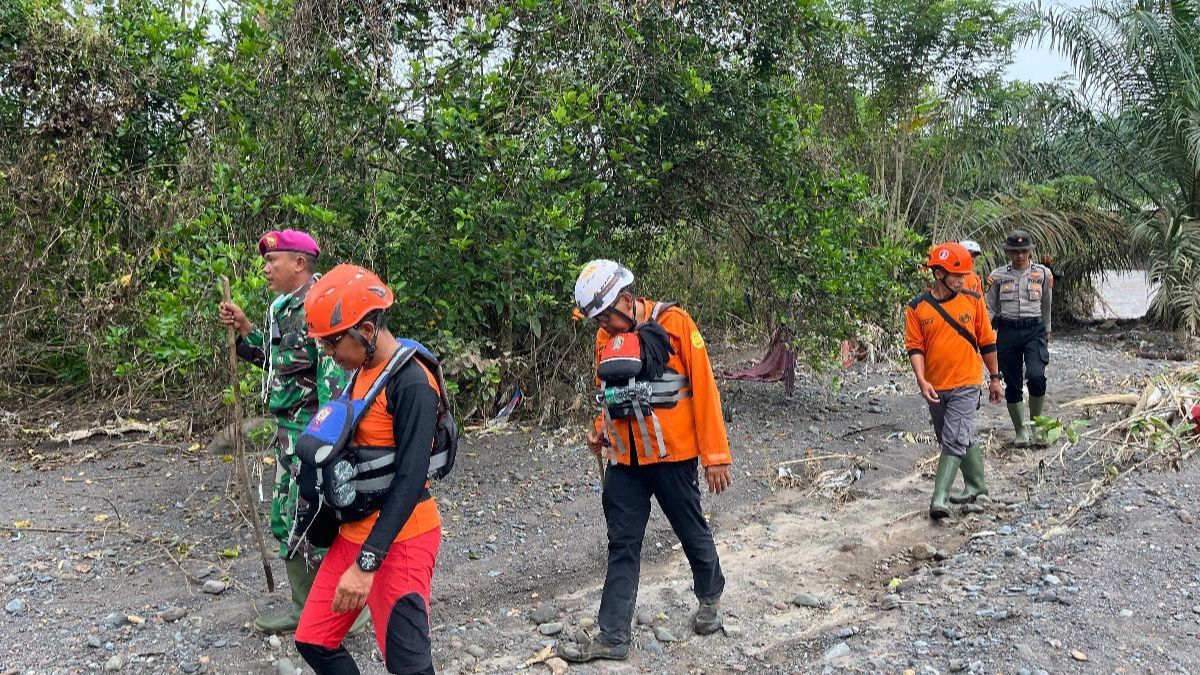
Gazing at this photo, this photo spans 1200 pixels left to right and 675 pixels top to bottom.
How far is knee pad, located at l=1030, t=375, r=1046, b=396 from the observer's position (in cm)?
828

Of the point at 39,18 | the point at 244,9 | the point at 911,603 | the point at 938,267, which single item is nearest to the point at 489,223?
the point at 244,9

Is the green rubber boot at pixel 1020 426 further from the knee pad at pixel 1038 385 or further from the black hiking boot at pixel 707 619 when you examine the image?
the black hiking boot at pixel 707 619

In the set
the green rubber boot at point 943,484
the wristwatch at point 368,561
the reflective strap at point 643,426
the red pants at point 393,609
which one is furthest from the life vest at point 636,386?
the green rubber boot at point 943,484

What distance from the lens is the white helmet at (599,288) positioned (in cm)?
419

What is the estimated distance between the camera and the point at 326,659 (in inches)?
126

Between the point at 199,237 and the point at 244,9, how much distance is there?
6.57ft

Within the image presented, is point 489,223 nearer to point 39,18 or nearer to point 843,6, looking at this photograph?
point 39,18

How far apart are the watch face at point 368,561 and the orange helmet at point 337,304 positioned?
0.71 m

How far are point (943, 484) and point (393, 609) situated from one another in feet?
14.5

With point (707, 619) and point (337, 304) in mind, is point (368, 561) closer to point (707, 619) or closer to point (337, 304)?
point (337, 304)

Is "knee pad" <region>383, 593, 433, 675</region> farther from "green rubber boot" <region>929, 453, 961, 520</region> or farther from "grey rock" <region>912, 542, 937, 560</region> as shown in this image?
"green rubber boot" <region>929, 453, 961, 520</region>

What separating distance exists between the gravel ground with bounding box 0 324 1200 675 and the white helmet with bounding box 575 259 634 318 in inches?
65.2

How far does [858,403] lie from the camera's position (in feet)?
33.6

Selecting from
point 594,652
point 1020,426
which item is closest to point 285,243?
point 594,652
